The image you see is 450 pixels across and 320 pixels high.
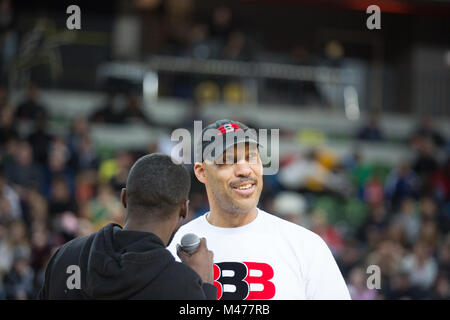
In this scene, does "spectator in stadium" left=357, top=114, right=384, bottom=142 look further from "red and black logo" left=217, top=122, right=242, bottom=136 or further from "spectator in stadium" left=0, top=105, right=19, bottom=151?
"red and black logo" left=217, top=122, right=242, bottom=136

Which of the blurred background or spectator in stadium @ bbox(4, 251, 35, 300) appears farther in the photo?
the blurred background

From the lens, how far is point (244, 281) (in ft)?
11.8

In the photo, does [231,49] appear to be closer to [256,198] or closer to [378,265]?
[378,265]

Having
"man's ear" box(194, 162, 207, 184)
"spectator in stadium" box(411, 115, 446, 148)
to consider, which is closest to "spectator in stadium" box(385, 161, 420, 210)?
"spectator in stadium" box(411, 115, 446, 148)

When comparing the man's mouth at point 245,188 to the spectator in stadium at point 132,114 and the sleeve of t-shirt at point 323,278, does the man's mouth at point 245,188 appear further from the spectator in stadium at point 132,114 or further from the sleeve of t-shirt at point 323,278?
the spectator in stadium at point 132,114

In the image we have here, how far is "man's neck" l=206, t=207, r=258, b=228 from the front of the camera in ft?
12.6

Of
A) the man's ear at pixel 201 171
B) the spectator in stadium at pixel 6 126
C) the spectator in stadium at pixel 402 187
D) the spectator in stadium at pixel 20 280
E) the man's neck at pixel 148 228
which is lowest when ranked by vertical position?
the spectator in stadium at pixel 20 280

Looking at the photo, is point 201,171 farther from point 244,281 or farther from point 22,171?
point 22,171

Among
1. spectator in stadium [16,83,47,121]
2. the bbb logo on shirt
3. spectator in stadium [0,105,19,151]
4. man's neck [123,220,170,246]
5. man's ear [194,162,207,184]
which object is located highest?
spectator in stadium [16,83,47,121]

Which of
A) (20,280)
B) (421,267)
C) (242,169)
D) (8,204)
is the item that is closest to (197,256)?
(242,169)

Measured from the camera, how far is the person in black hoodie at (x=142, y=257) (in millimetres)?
2848

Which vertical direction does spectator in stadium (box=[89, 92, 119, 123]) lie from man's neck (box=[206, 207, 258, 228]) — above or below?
above

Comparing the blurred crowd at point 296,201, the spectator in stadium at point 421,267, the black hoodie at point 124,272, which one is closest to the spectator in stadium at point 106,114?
the blurred crowd at point 296,201

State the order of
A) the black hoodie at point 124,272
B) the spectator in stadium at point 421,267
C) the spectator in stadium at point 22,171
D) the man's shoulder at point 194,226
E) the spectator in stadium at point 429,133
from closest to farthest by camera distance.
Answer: the black hoodie at point 124,272 → the man's shoulder at point 194,226 → the spectator in stadium at point 421,267 → the spectator in stadium at point 22,171 → the spectator in stadium at point 429,133
